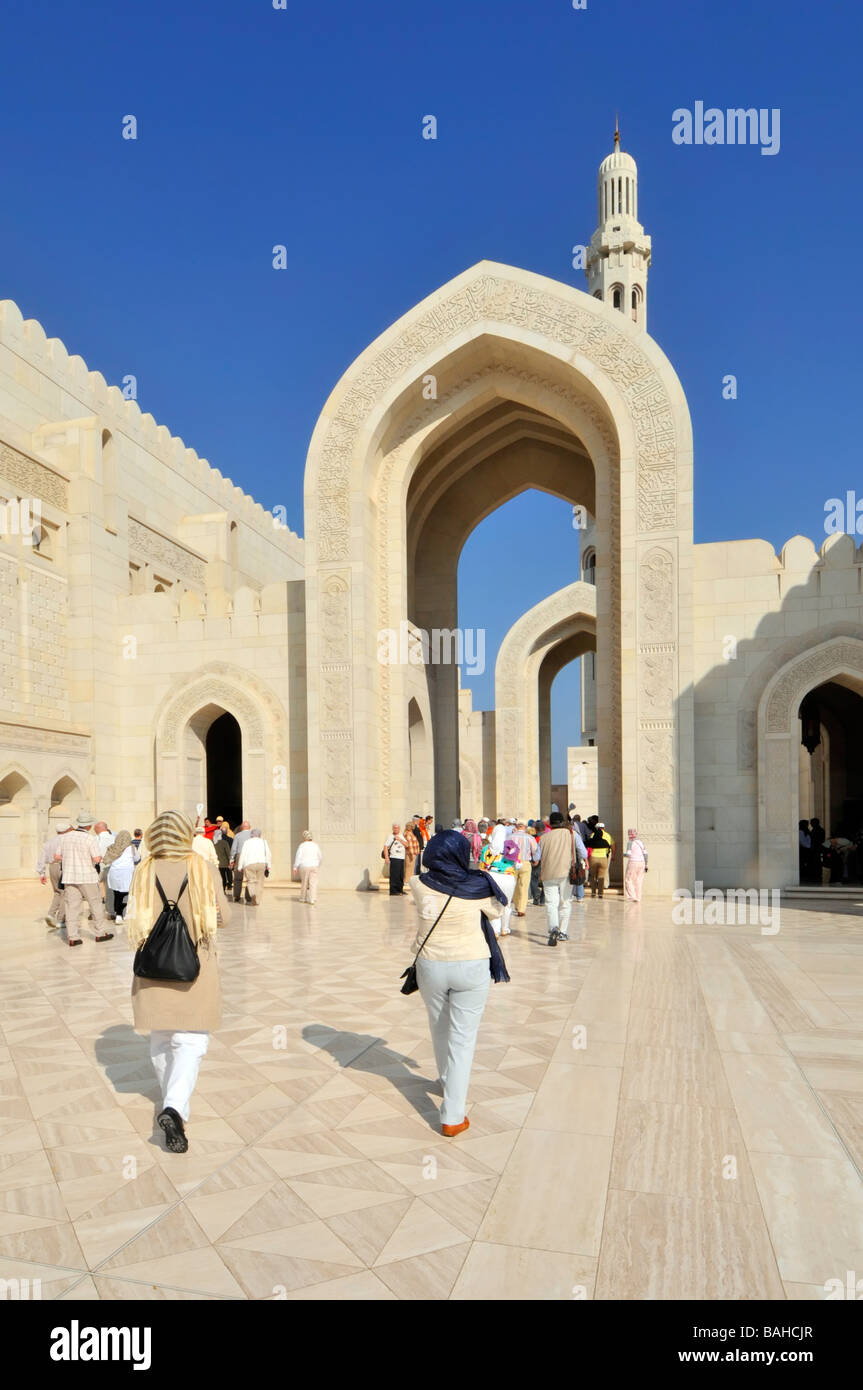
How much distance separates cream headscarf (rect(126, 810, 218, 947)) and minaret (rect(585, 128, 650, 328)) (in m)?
33.8

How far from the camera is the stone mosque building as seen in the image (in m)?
13.9

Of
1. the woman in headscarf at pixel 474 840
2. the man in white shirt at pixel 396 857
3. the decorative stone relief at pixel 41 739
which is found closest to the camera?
the woman in headscarf at pixel 474 840

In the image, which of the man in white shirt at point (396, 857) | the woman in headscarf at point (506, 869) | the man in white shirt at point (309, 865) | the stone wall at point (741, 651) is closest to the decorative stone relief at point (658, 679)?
the stone wall at point (741, 651)

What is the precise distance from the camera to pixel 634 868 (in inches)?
486

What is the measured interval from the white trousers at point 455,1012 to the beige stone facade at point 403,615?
1003cm

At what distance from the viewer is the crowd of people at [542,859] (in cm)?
898

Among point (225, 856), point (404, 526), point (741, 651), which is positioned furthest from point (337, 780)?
point (741, 651)

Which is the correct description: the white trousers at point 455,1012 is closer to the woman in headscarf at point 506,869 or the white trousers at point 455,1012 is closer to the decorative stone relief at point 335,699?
the woman in headscarf at point 506,869

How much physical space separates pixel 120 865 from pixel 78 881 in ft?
4.03

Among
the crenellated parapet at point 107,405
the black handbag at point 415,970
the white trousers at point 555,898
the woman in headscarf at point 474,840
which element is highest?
the crenellated parapet at point 107,405

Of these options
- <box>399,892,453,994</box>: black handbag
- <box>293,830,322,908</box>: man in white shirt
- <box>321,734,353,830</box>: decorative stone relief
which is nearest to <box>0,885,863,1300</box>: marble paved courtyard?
<box>399,892,453,994</box>: black handbag

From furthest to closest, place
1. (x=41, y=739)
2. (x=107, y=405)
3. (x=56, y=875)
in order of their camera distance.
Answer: (x=107, y=405), (x=41, y=739), (x=56, y=875)

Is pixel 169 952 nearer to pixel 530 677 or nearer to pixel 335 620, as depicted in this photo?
pixel 335 620

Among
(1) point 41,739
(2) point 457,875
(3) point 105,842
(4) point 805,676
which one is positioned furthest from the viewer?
(1) point 41,739
